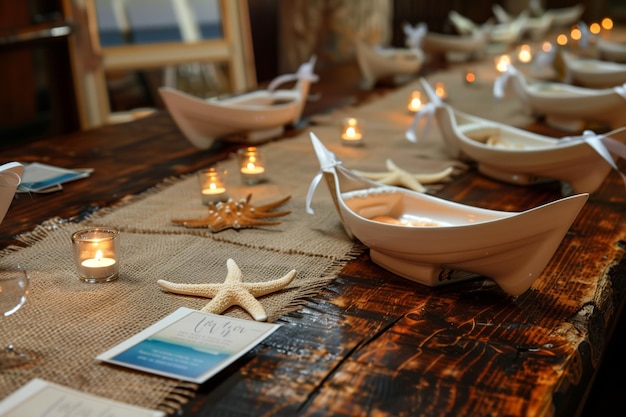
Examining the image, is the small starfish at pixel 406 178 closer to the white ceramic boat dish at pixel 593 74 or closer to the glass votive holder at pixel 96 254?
the glass votive holder at pixel 96 254

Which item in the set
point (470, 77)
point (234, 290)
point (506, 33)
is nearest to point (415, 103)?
point (470, 77)

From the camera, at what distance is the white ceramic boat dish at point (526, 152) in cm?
158

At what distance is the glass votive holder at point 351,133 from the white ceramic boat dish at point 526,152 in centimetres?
27

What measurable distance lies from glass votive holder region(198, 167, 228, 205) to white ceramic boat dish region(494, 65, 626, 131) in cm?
106

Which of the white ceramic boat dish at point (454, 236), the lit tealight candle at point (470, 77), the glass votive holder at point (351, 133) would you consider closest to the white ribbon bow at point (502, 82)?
the glass votive holder at point (351, 133)

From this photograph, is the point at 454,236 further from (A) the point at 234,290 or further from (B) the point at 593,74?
(B) the point at 593,74

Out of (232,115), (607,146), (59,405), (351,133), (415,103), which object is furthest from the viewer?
(415,103)

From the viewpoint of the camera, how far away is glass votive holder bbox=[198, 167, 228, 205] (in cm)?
165

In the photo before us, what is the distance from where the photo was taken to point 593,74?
286cm

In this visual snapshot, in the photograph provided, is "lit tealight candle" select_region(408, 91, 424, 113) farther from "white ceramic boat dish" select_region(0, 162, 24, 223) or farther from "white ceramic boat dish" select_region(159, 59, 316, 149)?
"white ceramic boat dish" select_region(0, 162, 24, 223)

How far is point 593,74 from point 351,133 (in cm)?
121

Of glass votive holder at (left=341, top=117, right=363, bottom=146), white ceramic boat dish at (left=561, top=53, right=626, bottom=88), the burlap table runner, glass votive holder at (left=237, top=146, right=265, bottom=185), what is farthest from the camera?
white ceramic boat dish at (left=561, top=53, right=626, bottom=88)

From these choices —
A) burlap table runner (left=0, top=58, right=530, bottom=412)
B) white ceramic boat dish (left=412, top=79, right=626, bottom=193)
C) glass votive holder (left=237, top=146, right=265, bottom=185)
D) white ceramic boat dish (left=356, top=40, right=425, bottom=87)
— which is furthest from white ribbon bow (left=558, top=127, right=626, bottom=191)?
white ceramic boat dish (left=356, top=40, right=425, bottom=87)

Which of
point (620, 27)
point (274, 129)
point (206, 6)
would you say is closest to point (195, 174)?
point (274, 129)
